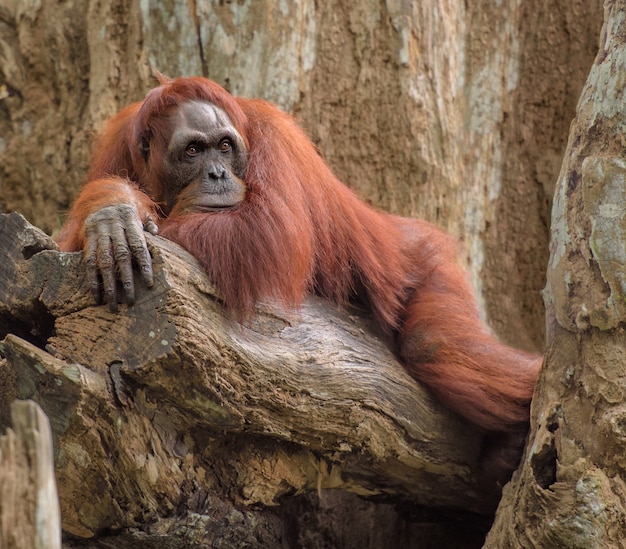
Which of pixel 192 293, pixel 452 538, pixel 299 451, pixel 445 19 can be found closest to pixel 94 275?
pixel 192 293

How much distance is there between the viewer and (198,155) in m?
4.04

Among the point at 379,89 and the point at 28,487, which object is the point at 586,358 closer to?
the point at 28,487

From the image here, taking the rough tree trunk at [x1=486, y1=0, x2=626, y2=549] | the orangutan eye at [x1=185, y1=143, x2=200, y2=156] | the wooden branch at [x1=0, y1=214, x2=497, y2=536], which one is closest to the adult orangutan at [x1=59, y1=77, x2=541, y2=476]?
the orangutan eye at [x1=185, y1=143, x2=200, y2=156]

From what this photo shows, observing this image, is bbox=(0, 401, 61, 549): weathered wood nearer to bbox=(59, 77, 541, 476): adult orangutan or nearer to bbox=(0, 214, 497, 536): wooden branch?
bbox=(0, 214, 497, 536): wooden branch

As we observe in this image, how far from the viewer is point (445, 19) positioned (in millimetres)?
5215

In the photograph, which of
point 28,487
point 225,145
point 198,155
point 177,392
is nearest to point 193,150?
point 198,155

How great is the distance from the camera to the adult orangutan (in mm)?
3500

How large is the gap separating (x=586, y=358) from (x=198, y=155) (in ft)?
5.79

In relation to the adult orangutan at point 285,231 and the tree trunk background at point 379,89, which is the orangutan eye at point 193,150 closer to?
the adult orangutan at point 285,231

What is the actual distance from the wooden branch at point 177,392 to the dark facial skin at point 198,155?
0.71 meters

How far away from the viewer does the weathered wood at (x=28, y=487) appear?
2.11m

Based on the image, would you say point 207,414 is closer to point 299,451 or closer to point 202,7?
point 299,451

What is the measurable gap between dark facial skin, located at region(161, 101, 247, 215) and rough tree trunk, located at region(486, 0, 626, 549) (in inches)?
52.4

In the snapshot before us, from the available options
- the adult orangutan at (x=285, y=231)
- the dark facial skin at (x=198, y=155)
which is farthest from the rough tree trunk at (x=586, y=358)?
the dark facial skin at (x=198, y=155)
